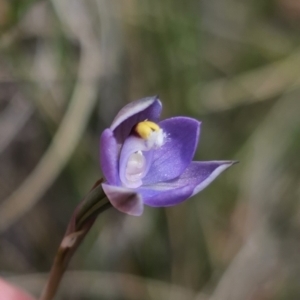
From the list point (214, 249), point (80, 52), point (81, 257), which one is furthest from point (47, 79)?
point (214, 249)

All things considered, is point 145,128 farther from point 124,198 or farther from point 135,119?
point 124,198

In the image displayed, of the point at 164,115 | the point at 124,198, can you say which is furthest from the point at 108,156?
the point at 164,115

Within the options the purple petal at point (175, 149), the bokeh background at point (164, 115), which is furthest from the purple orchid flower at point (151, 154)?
the bokeh background at point (164, 115)

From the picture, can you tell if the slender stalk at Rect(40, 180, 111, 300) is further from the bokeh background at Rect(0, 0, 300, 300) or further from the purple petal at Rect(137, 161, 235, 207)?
the bokeh background at Rect(0, 0, 300, 300)

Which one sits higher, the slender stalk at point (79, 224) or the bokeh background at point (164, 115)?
the slender stalk at point (79, 224)

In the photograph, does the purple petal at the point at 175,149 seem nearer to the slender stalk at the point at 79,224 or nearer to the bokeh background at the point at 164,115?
the slender stalk at the point at 79,224

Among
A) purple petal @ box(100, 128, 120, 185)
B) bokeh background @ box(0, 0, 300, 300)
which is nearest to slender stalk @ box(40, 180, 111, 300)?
purple petal @ box(100, 128, 120, 185)

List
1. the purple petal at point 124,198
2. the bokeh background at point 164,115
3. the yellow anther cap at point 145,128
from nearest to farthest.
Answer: the purple petal at point 124,198
the yellow anther cap at point 145,128
the bokeh background at point 164,115
